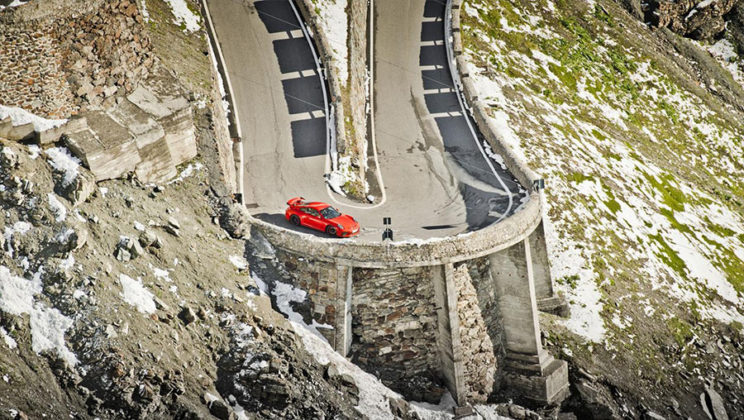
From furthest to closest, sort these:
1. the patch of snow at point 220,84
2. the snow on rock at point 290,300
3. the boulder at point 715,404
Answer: the patch of snow at point 220,84
the boulder at point 715,404
the snow on rock at point 290,300

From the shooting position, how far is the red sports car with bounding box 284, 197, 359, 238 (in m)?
29.4

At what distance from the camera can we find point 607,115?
53.4 meters

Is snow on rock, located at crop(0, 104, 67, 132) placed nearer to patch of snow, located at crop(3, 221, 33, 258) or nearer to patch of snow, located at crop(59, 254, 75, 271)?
patch of snow, located at crop(3, 221, 33, 258)

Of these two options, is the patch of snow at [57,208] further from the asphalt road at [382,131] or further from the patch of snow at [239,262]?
the asphalt road at [382,131]

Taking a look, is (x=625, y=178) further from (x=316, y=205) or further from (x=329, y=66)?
(x=316, y=205)

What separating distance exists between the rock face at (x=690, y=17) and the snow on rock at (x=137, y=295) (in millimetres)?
58277

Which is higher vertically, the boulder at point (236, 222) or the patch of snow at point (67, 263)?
the patch of snow at point (67, 263)

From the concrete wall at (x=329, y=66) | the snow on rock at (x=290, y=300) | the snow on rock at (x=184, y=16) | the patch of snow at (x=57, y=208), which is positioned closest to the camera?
the patch of snow at (x=57, y=208)

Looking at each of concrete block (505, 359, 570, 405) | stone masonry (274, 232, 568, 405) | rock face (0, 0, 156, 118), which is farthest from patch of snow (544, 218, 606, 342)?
rock face (0, 0, 156, 118)

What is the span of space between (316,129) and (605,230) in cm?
1801

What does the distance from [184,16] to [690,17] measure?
51.2 m

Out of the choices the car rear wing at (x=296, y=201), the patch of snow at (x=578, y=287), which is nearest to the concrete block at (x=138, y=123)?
the car rear wing at (x=296, y=201)

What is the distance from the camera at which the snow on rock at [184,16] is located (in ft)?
128

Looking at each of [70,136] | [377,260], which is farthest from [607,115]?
[70,136]
